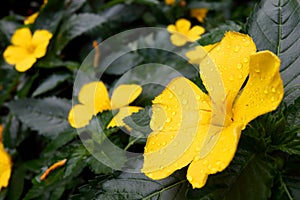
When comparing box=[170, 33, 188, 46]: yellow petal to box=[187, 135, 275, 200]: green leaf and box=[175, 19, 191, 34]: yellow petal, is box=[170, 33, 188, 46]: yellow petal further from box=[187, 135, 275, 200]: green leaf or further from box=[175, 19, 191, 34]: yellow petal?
box=[187, 135, 275, 200]: green leaf

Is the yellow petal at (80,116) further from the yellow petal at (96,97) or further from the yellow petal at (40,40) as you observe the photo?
the yellow petal at (40,40)

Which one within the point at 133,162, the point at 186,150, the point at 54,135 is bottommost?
the point at 54,135

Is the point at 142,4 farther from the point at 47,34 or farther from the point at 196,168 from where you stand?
the point at 196,168

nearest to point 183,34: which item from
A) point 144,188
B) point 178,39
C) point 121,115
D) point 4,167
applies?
point 178,39

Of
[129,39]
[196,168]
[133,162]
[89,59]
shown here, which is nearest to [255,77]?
[196,168]

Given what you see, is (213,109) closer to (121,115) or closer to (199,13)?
(121,115)

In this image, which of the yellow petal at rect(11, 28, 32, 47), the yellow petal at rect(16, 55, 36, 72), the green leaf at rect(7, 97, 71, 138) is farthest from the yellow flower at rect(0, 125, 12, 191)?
the yellow petal at rect(11, 28, 32, 47)
